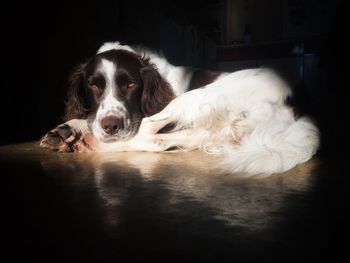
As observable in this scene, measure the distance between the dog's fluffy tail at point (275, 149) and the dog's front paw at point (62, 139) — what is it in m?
0.78

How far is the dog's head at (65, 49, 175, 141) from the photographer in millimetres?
1791

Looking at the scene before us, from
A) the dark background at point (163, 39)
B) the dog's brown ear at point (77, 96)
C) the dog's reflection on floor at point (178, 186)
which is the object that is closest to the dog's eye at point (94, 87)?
the dog's brown ear at point (77, 96)

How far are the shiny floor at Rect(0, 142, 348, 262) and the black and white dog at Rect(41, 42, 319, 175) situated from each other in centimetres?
40

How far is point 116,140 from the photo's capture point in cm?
177

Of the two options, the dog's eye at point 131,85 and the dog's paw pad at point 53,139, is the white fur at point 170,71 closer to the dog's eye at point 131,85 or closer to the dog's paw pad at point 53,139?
the dog's eye at point 131,85

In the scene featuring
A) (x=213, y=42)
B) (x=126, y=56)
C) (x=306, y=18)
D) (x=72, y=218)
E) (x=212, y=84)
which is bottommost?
(x=72, y=218)

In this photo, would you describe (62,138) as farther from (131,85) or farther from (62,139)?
(131,85)

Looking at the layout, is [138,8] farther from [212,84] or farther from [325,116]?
[325,116]

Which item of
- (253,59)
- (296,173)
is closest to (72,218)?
(296,173)

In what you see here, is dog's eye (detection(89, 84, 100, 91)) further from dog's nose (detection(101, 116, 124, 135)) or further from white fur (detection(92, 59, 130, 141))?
dog's nose (detection(101, 116, 124, 135))

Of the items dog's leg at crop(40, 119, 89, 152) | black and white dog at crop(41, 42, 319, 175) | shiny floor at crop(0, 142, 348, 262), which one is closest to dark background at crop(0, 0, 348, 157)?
black and white dog at crop(41, 42, 319, 175)

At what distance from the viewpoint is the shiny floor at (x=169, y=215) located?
62 centimetres

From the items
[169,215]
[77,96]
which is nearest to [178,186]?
[169,215]

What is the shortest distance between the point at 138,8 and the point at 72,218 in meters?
2.18
